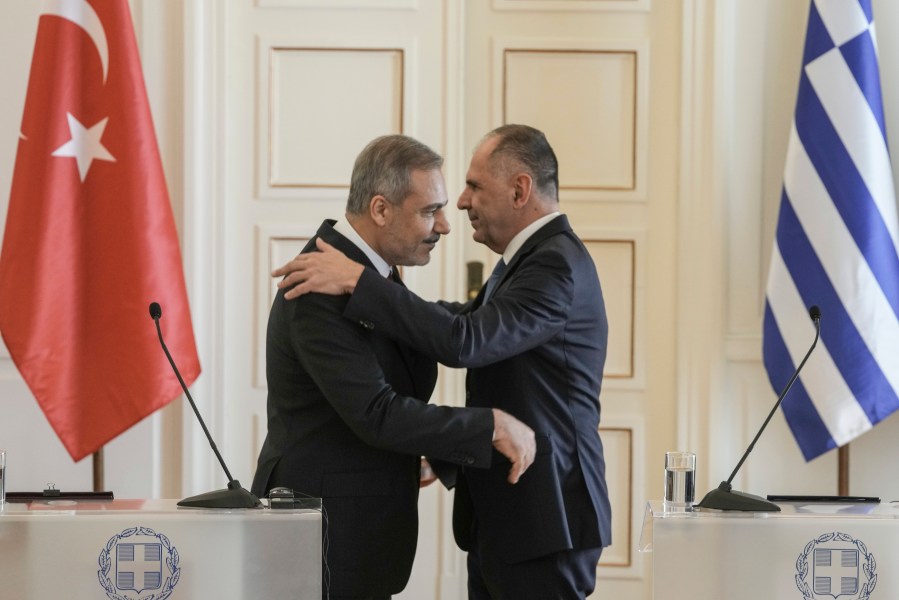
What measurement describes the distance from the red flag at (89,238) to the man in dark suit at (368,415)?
48.2 inches

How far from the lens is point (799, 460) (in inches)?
165

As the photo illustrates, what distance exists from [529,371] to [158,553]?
1.01m

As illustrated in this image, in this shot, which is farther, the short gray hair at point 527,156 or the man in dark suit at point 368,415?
the short gray hair at point 527,156

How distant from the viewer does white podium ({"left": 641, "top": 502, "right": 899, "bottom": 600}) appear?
2.04 meters

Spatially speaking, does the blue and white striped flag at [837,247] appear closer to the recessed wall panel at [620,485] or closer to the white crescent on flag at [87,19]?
the recessed wall panel at [620,485]

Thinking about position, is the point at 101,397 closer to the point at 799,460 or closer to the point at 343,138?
the point at 343,138

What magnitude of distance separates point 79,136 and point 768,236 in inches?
99.8

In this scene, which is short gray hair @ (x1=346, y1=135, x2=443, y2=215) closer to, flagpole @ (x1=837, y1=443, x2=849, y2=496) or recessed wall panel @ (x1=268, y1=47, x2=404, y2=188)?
recessed wall panel @ (x1=268, y1=47, x2=404, y2=188)

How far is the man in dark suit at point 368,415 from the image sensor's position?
241 cm

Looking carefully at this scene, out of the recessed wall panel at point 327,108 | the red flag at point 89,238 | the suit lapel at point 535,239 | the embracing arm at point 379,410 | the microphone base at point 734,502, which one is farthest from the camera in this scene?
the recessed wall panel at point 327,108

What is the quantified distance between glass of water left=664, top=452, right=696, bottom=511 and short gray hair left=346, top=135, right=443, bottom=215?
0.89 m

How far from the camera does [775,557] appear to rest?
6.74 ft

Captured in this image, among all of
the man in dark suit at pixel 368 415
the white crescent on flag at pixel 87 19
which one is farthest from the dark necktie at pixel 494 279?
the white crescent on flag at pixel 87 19

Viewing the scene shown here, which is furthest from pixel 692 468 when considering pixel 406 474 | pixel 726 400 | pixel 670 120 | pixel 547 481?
pixel 670 120
